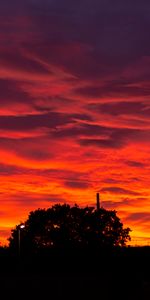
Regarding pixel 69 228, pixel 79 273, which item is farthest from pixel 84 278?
pixel 69 228

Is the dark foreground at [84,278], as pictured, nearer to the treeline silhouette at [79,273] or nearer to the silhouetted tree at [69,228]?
the treeline silhouette at [79,273]

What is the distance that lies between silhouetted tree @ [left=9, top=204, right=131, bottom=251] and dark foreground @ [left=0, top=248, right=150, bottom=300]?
3867cm

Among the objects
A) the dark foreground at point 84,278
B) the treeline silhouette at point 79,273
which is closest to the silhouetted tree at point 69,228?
the treeline silhouette at point 79,273

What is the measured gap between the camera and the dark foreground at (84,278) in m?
32.9

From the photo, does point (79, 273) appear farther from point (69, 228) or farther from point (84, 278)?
point (69, 228)

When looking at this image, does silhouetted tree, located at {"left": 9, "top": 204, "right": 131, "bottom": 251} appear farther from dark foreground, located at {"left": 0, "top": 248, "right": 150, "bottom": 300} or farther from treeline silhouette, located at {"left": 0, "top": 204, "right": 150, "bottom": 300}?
dark foreground, located at {"left": 0, "top": 248, "right": 150, "bottom": 300}

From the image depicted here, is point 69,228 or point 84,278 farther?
point 69,228

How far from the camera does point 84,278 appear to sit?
33.2m

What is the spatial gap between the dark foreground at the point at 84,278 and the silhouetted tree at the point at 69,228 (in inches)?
1522

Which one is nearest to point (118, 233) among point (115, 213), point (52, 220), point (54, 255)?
point (115, 213)

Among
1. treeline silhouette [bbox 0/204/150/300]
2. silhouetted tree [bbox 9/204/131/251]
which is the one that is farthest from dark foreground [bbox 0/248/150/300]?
silhouetted tree [bbox 9/204/131/251]

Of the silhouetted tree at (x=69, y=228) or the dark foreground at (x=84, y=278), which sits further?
the silhouetted tree at (x=69, y=228)

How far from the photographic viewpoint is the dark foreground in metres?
32.9

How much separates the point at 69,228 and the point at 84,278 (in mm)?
43126
